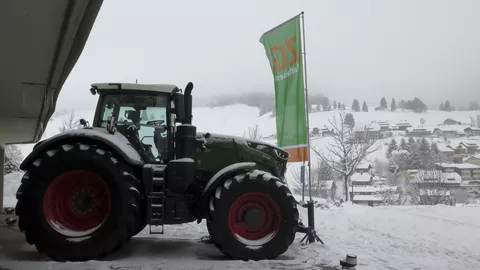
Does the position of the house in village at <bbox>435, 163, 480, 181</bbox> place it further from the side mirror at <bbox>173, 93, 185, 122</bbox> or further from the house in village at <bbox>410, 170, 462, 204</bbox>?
the side mirror at <bbox>173, 93, 185, 122</bbox>

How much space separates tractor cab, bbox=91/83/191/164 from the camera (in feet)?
16.2

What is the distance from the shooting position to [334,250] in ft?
17.3

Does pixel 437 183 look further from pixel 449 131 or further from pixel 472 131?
pixel 449 131

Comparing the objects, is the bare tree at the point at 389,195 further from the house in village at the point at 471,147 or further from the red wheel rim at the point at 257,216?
the red wheel rim at the point at 257,216

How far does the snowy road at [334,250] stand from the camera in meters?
3.95

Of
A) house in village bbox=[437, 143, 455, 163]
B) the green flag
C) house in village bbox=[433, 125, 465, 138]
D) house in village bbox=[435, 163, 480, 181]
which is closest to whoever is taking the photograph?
the green flag

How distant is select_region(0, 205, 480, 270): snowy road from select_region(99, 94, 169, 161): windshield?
1.41 meters

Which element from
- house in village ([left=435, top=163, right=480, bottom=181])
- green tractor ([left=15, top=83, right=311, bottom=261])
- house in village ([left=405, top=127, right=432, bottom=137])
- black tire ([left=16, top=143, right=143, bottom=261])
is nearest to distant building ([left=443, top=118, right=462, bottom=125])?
house in village ([left=405, top=127, right=432, bottom=137])

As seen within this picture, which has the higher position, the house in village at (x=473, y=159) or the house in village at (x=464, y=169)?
the house in village at (x=473, y=159)

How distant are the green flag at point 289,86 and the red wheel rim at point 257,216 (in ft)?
10.5

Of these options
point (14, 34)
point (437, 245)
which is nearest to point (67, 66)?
point (14, 34)

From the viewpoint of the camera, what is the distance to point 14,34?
3.84m

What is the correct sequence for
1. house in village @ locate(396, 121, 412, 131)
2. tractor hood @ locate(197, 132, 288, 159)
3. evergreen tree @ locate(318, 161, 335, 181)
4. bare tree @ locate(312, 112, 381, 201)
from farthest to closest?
1. house in village @ locate(396, 121, 412, 131)
2. evergreen tree @ locate(318, 161, 335, 181)
3. bare tree @ locate(312, 112, 381, 201)
4. tractor hood @ locate(197, 132, 288, 159)

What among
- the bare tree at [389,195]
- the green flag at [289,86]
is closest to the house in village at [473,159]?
the bare tree at [389,195]
